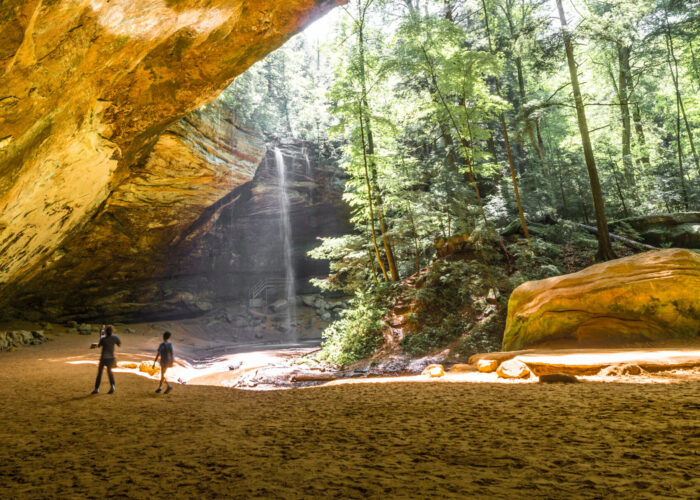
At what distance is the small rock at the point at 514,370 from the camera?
584 cm

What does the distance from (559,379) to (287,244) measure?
78.5 ft

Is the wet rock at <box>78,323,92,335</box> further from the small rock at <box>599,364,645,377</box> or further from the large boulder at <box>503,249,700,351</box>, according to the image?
the small rock at <box>599,364,645,377</box>

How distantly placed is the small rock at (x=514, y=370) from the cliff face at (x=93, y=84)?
9.38 meters

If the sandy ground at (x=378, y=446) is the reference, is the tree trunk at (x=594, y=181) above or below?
above

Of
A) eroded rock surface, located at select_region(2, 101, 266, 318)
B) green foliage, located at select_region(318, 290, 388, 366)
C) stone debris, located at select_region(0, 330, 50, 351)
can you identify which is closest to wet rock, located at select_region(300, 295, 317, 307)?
eroded rock surface, located at select_region(2, 101, 266, 318)

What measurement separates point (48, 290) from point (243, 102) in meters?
15.3

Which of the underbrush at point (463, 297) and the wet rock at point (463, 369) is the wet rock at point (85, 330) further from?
the wet rock at point (463, 369)

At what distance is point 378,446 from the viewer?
295cm

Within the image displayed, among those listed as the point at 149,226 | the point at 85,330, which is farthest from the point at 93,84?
Result: the point at 85,330

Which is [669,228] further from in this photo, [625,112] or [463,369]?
[463,369]

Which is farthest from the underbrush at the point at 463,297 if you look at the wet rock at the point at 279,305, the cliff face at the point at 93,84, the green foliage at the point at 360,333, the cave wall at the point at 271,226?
the wet rock at the point at 279,305

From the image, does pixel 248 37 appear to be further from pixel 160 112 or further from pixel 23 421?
pixel 23 421

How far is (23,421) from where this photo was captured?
415cm

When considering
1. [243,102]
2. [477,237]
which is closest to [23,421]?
[477,237]
